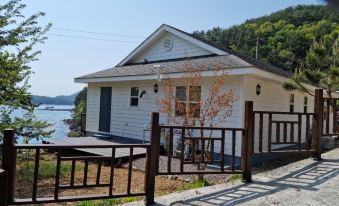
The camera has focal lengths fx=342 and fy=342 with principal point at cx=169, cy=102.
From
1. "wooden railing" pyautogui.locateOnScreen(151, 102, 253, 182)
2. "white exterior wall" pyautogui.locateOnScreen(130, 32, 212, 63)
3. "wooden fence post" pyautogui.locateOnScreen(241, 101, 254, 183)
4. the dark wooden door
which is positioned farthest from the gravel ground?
the dark wooden door

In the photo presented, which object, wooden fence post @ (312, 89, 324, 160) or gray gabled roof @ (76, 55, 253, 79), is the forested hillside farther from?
wooden fence post @ (312, 89, 324, 160)

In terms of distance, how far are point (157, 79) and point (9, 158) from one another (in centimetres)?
761

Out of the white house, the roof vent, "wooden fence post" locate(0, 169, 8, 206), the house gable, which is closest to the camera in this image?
"wooden fence post" locate(0, 169, 8, 206)

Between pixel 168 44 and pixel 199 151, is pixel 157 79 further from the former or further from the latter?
pixel 199 151

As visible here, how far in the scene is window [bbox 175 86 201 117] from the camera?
9242mm

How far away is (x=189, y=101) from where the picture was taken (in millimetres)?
10188

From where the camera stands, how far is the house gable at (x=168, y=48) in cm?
1222

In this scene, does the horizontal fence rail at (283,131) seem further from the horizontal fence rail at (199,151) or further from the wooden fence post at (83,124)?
the wooden fence post at (83,124)

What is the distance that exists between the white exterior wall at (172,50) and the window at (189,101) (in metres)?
1.98

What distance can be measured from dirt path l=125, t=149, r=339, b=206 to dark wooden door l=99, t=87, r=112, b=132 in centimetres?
904

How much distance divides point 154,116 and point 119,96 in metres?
9.23

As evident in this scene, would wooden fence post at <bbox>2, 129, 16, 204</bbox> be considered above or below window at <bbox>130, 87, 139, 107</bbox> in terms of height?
below

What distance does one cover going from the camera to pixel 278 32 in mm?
28234

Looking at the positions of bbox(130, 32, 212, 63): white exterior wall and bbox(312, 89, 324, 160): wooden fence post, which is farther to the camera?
bbox(130, 32, 212, 63): white exterior wall
